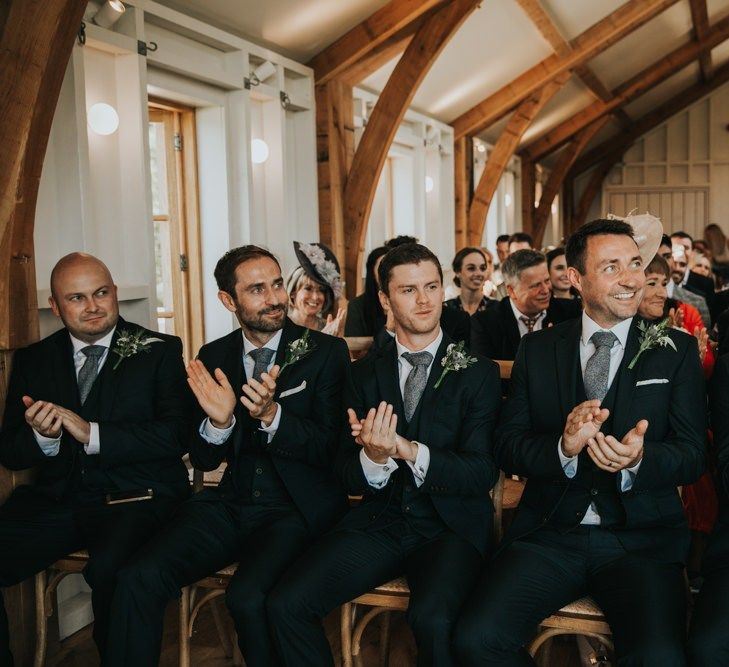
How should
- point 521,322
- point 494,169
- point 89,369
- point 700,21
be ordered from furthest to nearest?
point 700,21 → point 494,169 → point 521,322 → point 89,369

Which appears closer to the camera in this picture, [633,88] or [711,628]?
[711,628]

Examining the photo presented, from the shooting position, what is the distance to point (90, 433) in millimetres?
2775

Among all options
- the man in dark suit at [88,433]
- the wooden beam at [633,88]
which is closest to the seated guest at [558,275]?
the man in dark suit at [88,433]

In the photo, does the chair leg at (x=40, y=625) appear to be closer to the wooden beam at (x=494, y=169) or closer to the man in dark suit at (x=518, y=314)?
the man in dark suit at (x=518, y=314)

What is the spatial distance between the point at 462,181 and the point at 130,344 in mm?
7348

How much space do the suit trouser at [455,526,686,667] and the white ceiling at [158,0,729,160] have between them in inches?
141

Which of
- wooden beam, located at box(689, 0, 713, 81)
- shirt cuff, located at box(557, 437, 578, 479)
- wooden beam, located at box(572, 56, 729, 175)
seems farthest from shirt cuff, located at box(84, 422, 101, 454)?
wooden beam, located at box(572, 56, 729, 175)

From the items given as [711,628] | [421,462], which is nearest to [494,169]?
[421,462]

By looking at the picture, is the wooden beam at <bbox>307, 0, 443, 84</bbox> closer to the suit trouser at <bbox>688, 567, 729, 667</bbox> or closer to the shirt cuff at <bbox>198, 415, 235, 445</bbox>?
the shirt cuff at <bbox>198, 415, 235, 445</bbox>

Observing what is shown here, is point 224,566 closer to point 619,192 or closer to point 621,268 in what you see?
point 621,268

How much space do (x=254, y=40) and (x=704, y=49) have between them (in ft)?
27.5

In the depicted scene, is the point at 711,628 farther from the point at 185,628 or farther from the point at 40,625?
the point at 40,625

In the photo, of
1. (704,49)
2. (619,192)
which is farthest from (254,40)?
(619,192)

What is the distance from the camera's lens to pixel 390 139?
6512mm
